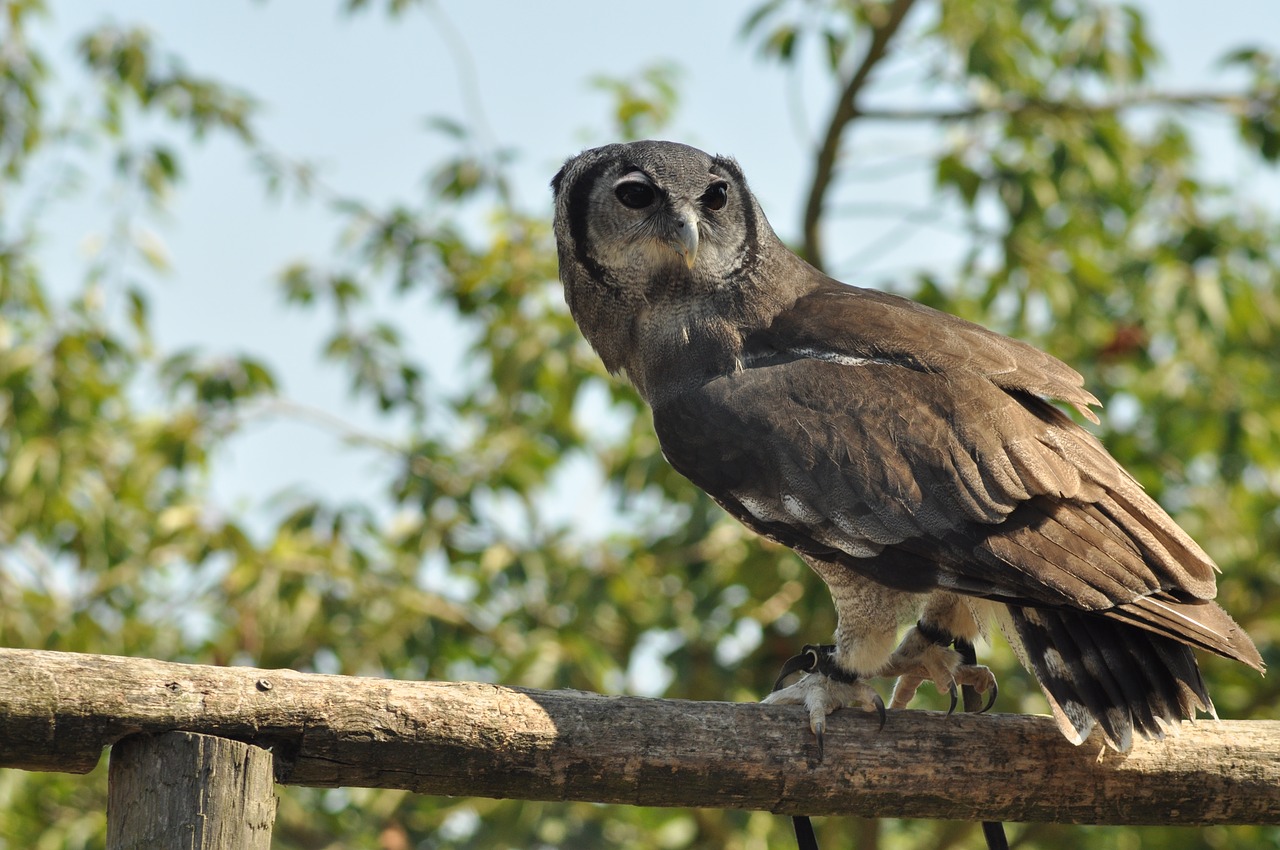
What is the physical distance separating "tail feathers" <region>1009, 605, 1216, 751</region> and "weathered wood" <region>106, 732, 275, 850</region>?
1563 mm

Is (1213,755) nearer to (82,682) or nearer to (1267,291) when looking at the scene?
(82,682)

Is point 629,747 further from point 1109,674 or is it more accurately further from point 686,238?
point 686,238

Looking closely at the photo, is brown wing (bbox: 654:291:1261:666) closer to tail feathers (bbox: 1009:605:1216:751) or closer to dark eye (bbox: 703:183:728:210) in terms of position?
tail feathers (bbox: 1009:605:1216:751)

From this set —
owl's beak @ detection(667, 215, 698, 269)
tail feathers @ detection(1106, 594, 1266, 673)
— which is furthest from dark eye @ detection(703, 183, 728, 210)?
tail feathers @ detection(1106, 594, 1266, 673)

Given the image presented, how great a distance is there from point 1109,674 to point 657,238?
1533mm

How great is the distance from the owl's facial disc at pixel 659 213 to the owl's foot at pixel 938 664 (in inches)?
42.7

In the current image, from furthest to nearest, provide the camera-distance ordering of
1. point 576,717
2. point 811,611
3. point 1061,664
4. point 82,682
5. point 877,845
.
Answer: point 877,845 → point 811,611 → point 1061,664 → point 576,717 → point 82,682

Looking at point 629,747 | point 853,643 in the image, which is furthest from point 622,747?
point 853,643

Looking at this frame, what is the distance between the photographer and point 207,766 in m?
2.19

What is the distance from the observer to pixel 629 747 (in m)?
2.49

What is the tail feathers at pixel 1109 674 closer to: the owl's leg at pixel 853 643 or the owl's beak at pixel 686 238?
the owl's leg at pixel 853 643

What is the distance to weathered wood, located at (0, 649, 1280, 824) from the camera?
2189 mm

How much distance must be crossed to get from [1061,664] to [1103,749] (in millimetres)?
200

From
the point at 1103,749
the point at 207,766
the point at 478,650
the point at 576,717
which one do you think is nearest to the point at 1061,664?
the point at 1103,749
